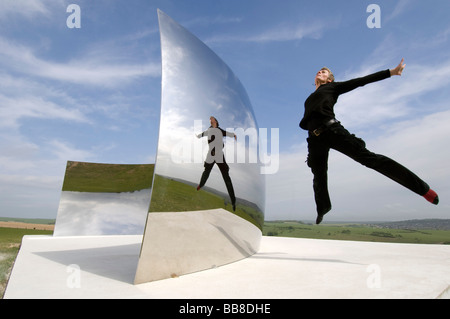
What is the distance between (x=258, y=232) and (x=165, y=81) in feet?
18.9

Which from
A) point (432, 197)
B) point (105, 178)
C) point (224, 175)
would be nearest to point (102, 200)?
point (105, 178)

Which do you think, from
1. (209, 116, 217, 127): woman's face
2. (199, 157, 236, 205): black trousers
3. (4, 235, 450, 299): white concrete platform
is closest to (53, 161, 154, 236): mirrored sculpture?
(4, 235, 450, 299): white concrete platform

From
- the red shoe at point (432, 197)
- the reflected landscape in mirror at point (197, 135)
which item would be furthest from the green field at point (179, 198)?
the red shoe at point (432, 197)

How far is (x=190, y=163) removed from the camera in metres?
6.09

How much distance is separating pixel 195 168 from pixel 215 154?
65 cm

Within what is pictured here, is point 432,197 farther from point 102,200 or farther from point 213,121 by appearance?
point 102,200

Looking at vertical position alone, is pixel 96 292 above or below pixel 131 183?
below

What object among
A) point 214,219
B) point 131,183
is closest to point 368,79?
point 214,219

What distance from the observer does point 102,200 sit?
58.3ft

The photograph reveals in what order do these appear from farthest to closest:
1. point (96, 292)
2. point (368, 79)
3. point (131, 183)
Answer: point (131, 183), point (368, 79), point (96, 292)

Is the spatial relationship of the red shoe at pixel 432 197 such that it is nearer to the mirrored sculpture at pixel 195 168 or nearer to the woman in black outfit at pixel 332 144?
the woman in black outfit at pixel 332 144

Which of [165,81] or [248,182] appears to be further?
[248,182]

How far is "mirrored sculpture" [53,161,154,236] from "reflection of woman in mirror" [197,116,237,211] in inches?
438
